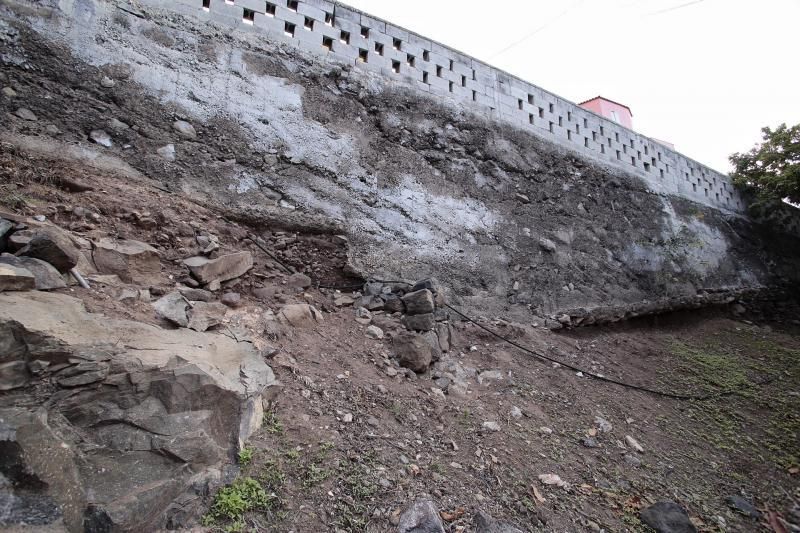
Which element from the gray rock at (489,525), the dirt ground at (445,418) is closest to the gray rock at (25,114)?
the dirt ground at (445,418)

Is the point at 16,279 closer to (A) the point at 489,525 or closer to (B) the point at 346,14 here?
(A) the point at 489,525

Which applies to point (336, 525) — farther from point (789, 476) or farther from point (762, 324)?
point (762, 324)

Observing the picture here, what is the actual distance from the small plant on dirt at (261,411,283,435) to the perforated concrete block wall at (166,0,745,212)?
4.36 metres

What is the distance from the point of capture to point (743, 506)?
3.24 meters

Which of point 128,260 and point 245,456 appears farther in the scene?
point 128,260

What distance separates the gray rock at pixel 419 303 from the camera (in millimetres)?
4254

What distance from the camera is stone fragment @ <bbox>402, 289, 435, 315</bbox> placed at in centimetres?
425

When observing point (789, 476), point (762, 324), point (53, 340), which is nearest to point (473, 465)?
point (53, 340)

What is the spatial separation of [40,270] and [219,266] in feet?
3.87

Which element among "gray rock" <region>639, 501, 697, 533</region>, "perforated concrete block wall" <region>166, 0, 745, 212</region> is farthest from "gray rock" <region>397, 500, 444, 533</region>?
"perforated concrete block wall" <region>166, 0, 745, 212</region>

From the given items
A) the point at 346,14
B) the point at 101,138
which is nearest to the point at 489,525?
the point at 101,138

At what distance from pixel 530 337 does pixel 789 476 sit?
2483mm

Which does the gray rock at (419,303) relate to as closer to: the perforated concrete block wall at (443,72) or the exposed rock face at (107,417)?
the exposed rock face at (107,417)

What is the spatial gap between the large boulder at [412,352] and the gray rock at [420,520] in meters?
1.48
